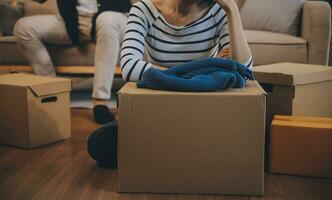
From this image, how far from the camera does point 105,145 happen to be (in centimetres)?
152

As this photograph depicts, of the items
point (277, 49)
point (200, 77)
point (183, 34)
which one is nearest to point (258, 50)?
point (277, 49)

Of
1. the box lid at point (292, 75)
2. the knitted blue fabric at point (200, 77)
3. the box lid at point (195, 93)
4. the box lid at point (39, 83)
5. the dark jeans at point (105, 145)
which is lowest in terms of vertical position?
the dark jeans at point (105, 145)

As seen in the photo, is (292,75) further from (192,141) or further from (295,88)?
(192,141)

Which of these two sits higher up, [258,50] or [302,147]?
[258,50]

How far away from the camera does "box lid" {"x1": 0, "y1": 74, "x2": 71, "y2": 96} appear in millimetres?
1768

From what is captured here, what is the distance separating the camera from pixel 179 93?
1.20 meters

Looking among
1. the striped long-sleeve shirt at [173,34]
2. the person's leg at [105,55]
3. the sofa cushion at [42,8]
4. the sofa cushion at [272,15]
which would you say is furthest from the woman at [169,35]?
the sofa cushion at [42,8]

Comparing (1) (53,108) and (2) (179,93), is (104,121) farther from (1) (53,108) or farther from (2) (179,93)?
(2) (179,93)

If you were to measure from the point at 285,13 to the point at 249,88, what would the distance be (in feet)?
4.78

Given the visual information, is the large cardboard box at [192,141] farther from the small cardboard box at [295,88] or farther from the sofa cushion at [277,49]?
the sofa cushion at [277,49]

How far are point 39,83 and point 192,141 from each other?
2.61 ft

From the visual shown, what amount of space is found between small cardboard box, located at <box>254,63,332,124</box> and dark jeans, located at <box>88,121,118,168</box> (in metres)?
0.55

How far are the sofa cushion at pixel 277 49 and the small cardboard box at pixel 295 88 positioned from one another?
603 mm

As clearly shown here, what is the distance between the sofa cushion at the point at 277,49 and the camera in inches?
92.4
